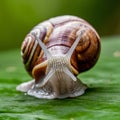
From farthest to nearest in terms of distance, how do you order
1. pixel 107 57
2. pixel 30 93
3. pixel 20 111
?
pixel 107 57, pixel 30 93, pixel 20 111

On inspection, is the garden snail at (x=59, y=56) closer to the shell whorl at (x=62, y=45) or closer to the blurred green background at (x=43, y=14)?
the shell whorl at (x=62, y=45)

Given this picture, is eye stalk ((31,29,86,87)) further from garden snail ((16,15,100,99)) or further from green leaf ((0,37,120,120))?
green leaf ((0,37,120,120))

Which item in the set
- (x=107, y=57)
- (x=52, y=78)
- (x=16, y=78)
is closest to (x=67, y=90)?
(x=52, y=78)

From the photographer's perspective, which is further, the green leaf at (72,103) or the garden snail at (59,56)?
the garden snail at (59,56)

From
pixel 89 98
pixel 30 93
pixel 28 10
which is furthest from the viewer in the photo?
pixel 28 10

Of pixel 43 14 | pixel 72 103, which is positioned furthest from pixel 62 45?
pixel 43 14

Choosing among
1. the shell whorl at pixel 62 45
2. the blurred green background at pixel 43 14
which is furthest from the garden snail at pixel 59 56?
the blurred green background at pixel 43 14

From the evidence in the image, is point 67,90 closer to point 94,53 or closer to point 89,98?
point 89,98

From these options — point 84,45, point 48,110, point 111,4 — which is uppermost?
point 111,4

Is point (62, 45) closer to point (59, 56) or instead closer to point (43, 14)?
point (59, 56)
